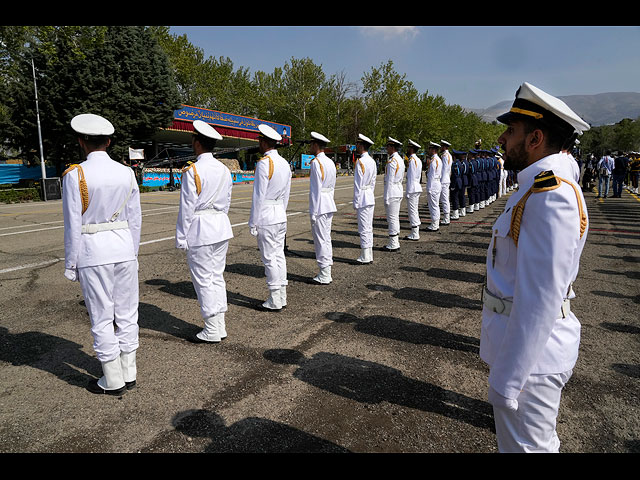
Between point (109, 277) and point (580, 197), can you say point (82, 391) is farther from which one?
point (580, 197)

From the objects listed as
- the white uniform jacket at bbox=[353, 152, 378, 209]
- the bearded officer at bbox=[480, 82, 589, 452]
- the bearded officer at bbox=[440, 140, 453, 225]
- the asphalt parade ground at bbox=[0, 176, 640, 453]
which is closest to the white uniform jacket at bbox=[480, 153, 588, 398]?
the bearded officer at bbox=[480, 82, 589, 452]

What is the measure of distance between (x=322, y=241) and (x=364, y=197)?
5.59ft

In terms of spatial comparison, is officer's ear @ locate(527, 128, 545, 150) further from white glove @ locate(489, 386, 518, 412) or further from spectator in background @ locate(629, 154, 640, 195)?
spectator in background @ locate(629, 154, 640, 195)

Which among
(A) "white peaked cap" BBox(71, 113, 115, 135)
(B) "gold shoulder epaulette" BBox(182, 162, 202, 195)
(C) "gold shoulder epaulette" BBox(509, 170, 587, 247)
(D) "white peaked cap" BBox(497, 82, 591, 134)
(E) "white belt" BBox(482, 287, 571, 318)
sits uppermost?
(A) "white peaked cap" BBox(71, 113, 115, 135)

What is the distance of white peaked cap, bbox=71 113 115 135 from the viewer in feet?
11.0

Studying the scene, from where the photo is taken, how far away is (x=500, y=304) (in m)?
1.90

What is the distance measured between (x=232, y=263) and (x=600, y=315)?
573cm

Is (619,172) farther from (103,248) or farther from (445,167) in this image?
(103,248)

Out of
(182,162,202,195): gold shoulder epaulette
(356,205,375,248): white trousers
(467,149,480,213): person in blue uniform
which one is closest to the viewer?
(182,162,202,195): gold shoulder epaulette

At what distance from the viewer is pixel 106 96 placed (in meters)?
25.0

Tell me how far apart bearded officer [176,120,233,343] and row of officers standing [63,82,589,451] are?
0.04ft

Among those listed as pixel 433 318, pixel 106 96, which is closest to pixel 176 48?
pixel 106 96

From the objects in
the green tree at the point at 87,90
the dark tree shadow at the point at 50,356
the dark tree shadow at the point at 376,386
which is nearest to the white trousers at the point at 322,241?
the dark tree shadow at the point at 376,386

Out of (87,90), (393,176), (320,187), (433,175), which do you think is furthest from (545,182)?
(87,90)
